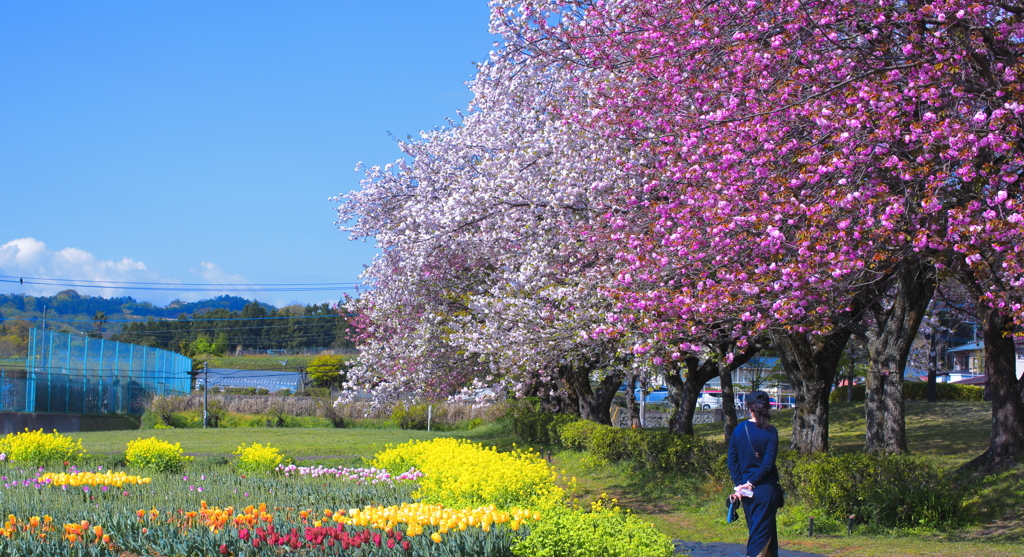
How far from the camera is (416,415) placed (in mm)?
36875

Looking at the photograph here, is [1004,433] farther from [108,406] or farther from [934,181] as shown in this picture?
[108,406]

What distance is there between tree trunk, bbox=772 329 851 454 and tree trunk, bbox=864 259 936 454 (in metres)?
0.60

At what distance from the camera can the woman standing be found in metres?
6.44

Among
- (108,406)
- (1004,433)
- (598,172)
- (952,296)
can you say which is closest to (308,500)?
(598,172)

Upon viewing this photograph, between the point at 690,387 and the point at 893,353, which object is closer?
the point at 893,353

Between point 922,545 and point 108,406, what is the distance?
3749 centimetres

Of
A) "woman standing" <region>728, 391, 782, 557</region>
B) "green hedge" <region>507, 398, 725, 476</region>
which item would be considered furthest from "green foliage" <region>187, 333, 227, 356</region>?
"woman standing" <region>728, 391, 782, 557</region>

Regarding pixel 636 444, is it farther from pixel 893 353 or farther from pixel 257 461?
pixel 257 461

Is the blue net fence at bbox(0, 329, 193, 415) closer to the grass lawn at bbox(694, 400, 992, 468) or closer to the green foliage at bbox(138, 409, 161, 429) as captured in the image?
the green foliage at bbox(138, 409, 161, 429)

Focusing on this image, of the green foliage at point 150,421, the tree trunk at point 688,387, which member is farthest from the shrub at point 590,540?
the green foliage at point 150,421

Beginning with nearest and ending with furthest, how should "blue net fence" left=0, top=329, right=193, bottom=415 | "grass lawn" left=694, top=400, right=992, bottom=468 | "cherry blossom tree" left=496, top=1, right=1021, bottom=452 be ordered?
"cherry blossom tree" left=496, top=1, right=1021, bottom=452, "grass lawn" left=694, top=400, right=992, bottom=468, "blue net fence" left=0, top=329, right=193, bottom=415

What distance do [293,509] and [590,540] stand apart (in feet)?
12.1

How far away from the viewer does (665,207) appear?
1116 centimetres

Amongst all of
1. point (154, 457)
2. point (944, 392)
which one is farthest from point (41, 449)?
point (944, 392)
